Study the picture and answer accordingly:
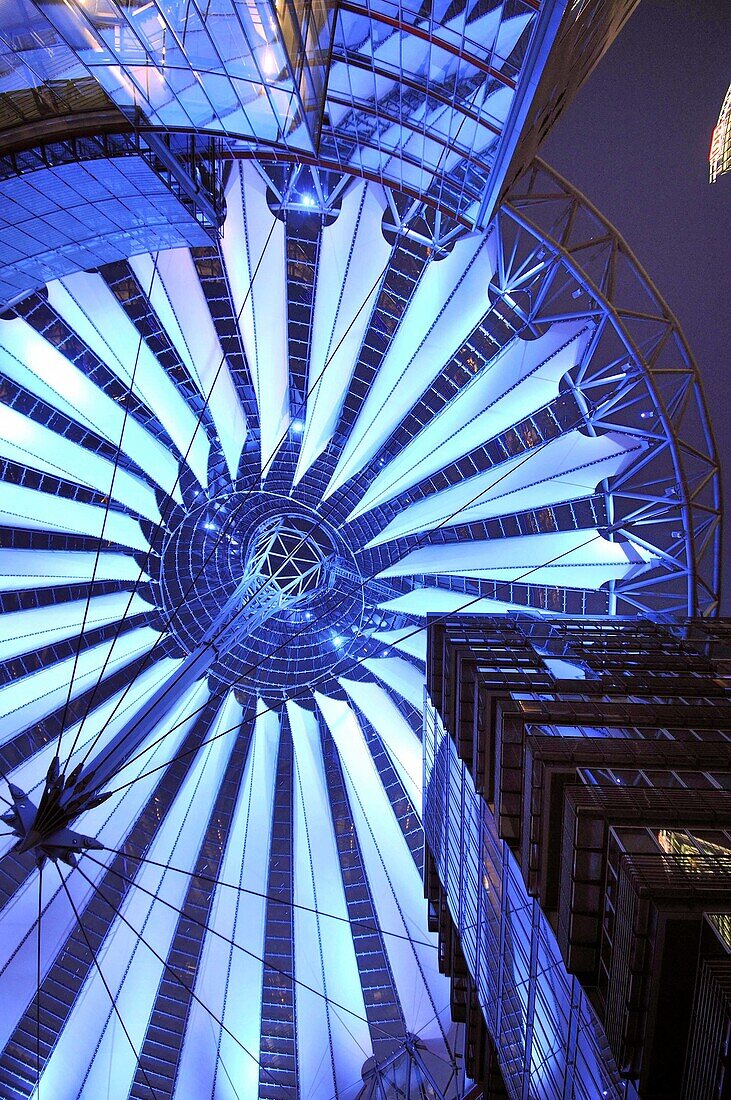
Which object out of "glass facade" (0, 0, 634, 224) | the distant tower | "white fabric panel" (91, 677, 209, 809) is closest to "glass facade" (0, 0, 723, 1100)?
"glass facade" (0, 0, 634, 224)

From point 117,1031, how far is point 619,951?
21.6 metres

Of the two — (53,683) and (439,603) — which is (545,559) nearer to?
(439,603)

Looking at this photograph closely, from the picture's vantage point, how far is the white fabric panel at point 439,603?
27016 mm

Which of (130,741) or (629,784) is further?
(130,741)

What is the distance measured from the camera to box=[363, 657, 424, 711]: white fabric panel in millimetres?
29484

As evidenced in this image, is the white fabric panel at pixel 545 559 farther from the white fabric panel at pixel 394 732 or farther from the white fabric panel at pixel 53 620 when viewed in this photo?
the white fabric panel at pixel 53 620

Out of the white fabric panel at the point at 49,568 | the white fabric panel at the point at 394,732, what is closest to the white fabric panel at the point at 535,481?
the white fabric panel at the point at 394,732

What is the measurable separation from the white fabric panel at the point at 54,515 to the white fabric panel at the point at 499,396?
9.19 m

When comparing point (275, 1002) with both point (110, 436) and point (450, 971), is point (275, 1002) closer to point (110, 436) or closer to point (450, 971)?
point (450, 971)

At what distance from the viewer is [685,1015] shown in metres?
9.20

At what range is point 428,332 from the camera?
2300 cm

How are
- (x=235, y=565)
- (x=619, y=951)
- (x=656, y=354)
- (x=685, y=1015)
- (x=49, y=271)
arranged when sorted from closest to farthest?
1. (x=685, y=1015)
2. (x=619, y=951)
3. (x=49, y=271)
4. (x=656, y=354)
5. (x=235, y=565)

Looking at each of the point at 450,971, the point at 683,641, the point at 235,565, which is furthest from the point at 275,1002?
the point at 683,641

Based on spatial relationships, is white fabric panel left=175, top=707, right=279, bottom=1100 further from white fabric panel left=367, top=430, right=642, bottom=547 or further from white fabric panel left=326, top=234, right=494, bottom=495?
white fabric panel left=326, top=234, right=494, bottom=495
